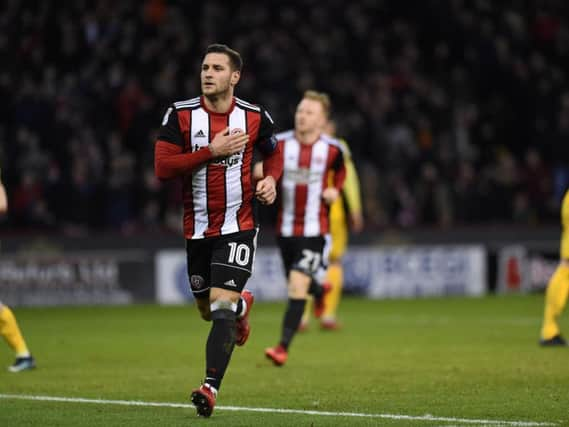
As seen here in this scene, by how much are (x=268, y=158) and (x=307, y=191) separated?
3.71 meters

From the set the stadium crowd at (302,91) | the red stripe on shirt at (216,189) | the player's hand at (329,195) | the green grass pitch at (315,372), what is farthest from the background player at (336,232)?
the red stripe on shirt at (216,189)

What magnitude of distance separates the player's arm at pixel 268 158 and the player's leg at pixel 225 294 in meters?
0.34

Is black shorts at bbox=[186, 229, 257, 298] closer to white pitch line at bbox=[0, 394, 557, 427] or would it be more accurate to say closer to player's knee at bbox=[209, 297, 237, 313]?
player's knee at bbox=[209, 297, 237, 313]

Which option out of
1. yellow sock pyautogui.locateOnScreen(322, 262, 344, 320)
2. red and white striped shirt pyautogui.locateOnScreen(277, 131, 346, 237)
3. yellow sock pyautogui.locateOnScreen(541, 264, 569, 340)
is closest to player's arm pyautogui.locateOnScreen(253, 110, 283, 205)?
red and white striped shirt pyautogui.locateOnScreen(277, 131, 346, 237)

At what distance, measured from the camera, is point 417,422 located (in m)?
7.30

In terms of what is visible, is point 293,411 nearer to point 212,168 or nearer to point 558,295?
point 212,168

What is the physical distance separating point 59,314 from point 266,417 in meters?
11.1

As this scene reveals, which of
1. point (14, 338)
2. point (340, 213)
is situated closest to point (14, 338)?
point (14, 338)

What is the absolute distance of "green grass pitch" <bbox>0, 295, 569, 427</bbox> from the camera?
7801mm

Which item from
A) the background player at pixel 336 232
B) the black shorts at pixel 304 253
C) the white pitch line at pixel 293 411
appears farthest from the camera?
the background player at pixel 336 232

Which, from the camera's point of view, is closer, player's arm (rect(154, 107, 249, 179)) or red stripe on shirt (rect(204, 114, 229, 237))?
player's arm (rect(154, 107, 249, 179))

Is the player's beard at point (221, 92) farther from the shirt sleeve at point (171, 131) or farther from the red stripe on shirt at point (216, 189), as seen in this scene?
the shirt sleeve at point (171, 131)

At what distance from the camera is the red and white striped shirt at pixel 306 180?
12.0 meters

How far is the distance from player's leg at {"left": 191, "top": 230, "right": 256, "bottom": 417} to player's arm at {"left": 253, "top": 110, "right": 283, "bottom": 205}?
34cm
